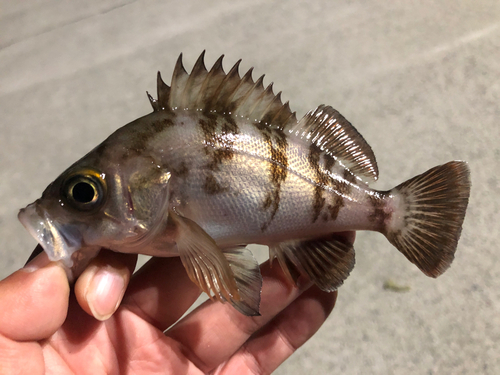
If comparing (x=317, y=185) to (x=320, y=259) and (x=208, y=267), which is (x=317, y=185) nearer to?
(x=320, y=259)

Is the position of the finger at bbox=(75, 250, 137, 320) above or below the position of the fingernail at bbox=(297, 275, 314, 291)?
above

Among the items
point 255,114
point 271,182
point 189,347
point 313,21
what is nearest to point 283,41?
point 313,21

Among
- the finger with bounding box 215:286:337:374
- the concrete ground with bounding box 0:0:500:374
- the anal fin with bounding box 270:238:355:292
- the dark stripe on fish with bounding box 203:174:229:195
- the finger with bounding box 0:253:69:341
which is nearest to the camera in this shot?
the finger with bounding box 0:253:69:341

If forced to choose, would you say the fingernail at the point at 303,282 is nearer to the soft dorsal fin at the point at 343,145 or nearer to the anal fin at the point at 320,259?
the anal fin at the point at 320,259

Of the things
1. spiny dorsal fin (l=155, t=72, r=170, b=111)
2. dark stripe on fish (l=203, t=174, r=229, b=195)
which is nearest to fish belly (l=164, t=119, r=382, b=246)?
dark stripe on fish (l=203, t=174, r=229, b=195)

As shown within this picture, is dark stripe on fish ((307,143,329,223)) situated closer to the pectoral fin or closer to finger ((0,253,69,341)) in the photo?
the pectoral fin

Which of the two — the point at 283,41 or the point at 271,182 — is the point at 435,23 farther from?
the point at 271,182

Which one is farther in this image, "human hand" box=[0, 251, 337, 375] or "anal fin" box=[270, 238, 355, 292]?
"anal fin" box=[270, 238, 355, 292]
